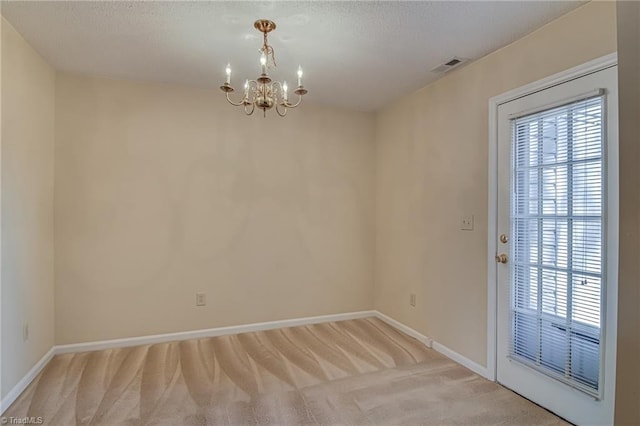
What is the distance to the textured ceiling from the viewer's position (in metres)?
2.02

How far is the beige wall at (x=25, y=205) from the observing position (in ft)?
7.21

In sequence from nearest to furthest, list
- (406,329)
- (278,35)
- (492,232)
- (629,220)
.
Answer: (629,220) → (278,35) → (492,232) → (406,329)

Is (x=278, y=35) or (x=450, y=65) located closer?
(x=278, y=35)

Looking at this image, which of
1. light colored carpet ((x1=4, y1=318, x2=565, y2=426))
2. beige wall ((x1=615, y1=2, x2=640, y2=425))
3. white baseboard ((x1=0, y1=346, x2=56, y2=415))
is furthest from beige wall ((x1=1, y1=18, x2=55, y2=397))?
beige wall ((x1=615, y1=2, x2=640, y2=425))

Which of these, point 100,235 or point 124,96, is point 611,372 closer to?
point 100,235

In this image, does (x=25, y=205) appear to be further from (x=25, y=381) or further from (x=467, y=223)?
(x=467, y=223)

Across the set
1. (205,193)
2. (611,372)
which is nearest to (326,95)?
(205,193)

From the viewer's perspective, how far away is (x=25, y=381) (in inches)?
94.1

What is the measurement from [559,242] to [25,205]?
11.9 feet

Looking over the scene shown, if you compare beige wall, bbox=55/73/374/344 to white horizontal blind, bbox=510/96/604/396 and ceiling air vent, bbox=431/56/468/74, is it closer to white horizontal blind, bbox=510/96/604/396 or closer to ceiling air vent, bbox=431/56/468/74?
ceiling air vent, bbox=431/56/468/74

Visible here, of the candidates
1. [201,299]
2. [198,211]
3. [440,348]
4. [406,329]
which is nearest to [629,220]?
[440,348]

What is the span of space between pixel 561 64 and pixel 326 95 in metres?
2.05

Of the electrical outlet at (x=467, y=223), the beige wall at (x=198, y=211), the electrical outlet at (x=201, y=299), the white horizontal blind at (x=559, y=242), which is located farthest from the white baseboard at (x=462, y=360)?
the electrical outlet at (x=201, y=299)

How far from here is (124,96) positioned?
315cm
